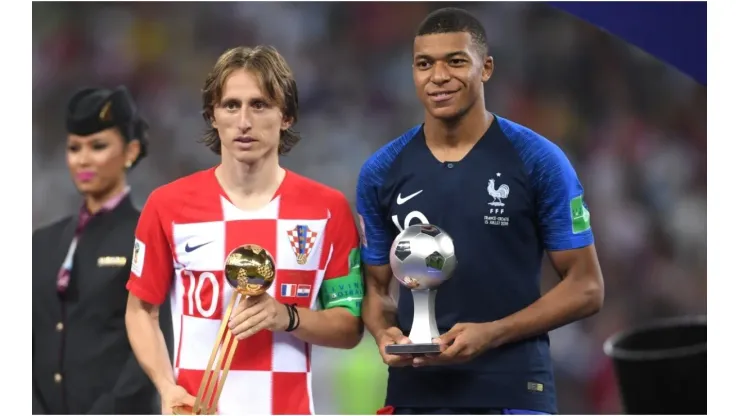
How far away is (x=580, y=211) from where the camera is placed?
358cm

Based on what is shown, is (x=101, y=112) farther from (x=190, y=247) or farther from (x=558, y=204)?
(x=558, y=204)

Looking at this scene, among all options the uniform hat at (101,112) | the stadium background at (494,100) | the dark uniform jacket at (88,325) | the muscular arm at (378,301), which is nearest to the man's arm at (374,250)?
the muscular arm at (378,301)

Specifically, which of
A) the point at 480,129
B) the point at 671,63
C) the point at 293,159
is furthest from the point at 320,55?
the point at 671,63

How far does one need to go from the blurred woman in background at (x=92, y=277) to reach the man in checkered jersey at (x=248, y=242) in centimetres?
81

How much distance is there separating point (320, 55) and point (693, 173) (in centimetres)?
178

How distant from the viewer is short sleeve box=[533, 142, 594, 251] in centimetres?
354

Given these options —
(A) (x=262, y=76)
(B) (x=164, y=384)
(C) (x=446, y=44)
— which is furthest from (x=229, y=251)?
(C) (x=446, y=44)

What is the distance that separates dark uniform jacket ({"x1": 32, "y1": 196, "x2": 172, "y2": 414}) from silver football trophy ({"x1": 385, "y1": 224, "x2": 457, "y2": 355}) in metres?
1.64

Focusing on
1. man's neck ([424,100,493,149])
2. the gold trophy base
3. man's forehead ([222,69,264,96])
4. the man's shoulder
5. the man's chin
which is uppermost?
man's forehead ([222,69,264,96])

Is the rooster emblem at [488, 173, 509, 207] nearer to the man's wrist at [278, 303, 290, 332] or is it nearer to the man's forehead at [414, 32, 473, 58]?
the man's forehead at [414, 32, 473, 58]

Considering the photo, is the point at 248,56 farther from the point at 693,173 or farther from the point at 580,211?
the point at 693,173

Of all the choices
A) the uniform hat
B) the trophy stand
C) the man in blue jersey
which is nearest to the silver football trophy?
the trophy stand

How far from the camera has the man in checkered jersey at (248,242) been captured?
3.67 m

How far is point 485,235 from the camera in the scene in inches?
140
